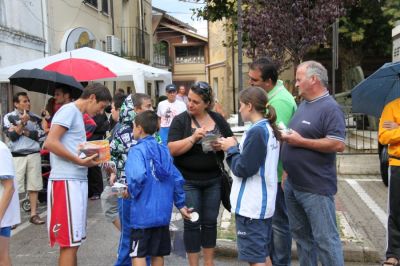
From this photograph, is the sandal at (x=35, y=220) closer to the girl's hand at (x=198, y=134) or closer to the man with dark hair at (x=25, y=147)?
the man with dark hair at (x=25, y=147)

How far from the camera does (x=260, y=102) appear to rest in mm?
3594

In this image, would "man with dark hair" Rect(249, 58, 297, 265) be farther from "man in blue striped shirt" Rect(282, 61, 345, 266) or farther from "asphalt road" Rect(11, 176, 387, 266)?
"asphalt road" Rect(11, 176, 387, 266)

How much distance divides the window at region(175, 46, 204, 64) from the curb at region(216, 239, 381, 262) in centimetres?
3832

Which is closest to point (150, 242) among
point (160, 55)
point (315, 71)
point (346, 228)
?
point (315, 71)

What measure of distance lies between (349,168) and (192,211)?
284 inches

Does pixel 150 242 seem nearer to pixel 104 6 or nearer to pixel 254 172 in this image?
pixel 254 172

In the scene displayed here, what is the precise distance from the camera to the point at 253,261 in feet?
12.0

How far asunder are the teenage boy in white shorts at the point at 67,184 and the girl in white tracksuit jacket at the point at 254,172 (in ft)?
4.07

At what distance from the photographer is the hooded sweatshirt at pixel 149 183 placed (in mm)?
3701

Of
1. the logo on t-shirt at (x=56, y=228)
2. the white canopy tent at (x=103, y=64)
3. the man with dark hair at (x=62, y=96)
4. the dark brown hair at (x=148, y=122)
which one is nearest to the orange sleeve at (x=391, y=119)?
the dark brown hair at (x=148, y=122)

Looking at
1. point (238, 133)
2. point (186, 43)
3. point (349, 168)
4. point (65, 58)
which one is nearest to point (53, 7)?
point (65, 58)

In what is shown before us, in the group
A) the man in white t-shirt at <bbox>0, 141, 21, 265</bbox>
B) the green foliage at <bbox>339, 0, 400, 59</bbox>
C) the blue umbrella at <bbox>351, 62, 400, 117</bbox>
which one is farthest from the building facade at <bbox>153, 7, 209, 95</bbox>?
the man in white t-shirt at <bbox>0, 141, 21, 265</bbox>

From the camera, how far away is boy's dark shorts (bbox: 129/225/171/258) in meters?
3.82

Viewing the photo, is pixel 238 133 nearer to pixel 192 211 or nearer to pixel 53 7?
pixel 53 7
